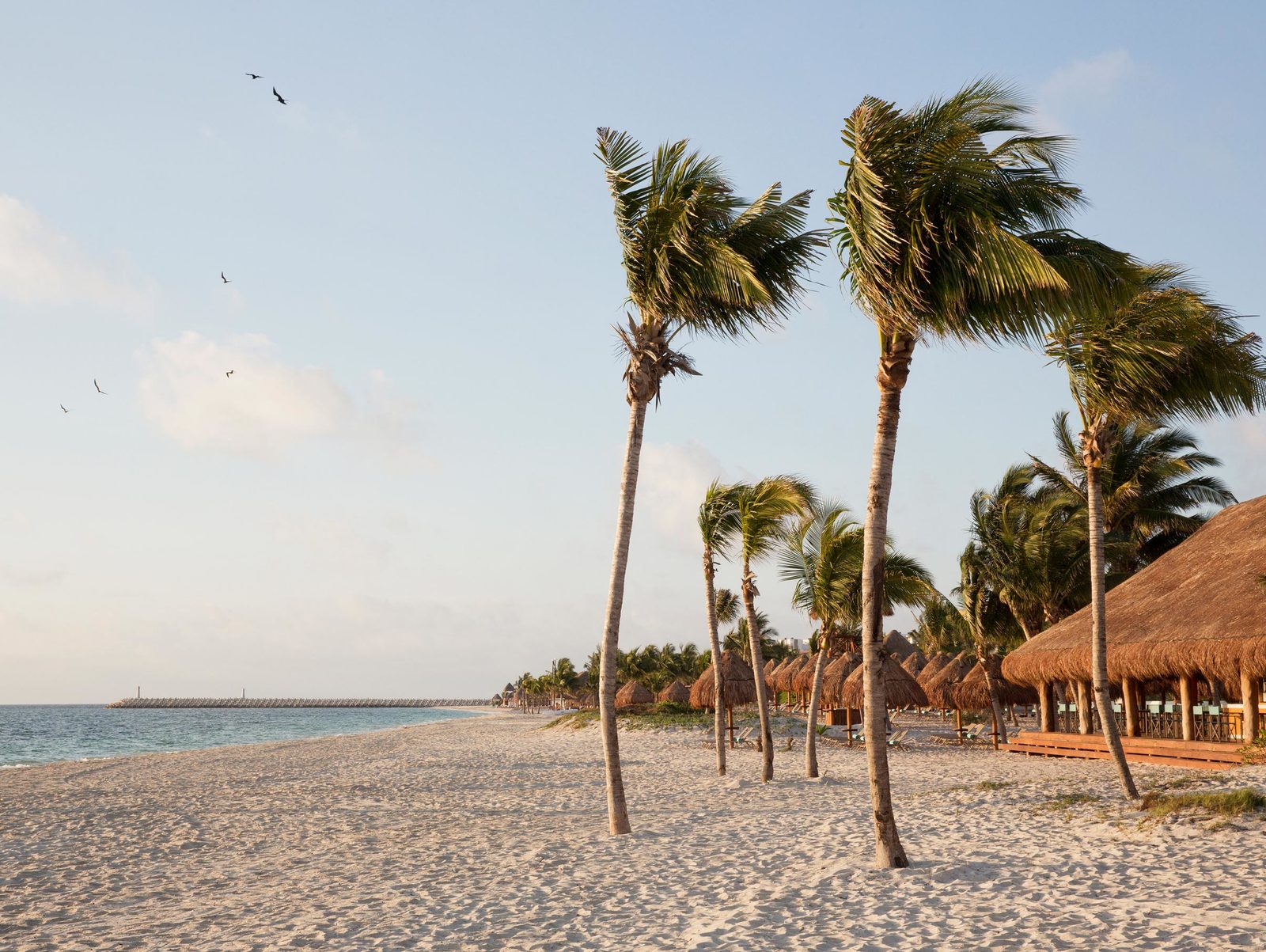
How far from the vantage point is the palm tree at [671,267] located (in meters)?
10.6

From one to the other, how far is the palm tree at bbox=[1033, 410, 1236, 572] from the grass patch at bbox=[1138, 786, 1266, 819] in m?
19.0

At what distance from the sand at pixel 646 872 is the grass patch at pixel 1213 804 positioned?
388mm

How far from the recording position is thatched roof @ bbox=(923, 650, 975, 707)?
102 ft

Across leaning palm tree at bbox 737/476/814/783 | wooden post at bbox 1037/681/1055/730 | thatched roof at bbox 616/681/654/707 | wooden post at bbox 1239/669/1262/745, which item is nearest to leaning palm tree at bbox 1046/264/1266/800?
leaning palm tree at bbox 737/476/814/783

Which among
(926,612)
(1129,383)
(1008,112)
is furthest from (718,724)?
(926,612)

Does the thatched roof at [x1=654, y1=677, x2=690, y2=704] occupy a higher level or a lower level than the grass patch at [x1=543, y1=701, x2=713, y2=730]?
higher

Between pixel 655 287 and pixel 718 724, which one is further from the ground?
pixel 655 287

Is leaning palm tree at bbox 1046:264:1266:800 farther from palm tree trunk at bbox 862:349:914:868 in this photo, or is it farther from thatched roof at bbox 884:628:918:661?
thatched roof at bbox 884:628:918:661

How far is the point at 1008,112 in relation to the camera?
827 centimetres

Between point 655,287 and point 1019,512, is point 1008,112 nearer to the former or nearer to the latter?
point 655,287

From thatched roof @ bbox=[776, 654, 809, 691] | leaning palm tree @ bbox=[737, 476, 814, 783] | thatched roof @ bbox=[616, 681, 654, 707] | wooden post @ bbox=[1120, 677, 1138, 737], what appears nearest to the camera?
leaning palm tree @ bbox=[737, 476, 814, 783]

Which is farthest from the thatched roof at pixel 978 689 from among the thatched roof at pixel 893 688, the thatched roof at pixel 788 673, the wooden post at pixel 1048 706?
the thatched roof at pixel 788 673

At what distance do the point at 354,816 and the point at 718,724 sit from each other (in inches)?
290

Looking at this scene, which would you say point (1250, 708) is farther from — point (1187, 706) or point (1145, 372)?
point (1145, 372)
